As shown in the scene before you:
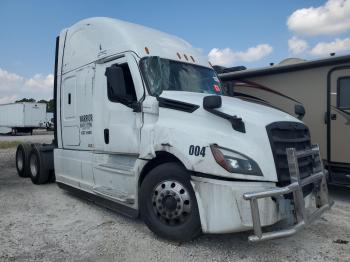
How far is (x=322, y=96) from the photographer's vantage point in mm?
8086

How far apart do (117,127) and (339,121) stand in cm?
463

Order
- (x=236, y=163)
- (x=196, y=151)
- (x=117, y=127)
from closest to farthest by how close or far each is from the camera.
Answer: (x=236, y=163), (x=196, y=151), (x=117, y=127)

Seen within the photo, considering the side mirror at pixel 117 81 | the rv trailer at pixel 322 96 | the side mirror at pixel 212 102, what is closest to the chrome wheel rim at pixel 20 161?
the side mirror at pixel 117 81

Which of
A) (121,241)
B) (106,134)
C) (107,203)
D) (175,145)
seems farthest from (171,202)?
(106,134)

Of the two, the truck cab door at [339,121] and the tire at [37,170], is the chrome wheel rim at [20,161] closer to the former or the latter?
the tire at [37,170]

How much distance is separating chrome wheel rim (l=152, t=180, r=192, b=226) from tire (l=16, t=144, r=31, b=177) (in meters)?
5.96

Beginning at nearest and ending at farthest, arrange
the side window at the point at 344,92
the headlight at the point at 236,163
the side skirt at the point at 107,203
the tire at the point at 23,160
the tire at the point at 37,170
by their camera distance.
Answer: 1. the headlight at the point at 236,163
2. the side skirt at the point at 107,203
3. the side window at the point at 344,92
4. the tire at the point at 37,170
5. the tire at the point at 23,160

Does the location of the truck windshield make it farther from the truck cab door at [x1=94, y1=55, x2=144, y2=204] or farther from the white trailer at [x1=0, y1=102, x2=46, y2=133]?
the white trailer at [x1=0, y1=102, x2=46, y2=133]

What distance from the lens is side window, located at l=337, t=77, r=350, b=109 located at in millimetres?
7664

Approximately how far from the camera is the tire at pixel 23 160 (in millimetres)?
9891

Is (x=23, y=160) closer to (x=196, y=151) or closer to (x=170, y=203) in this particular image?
(x=170, y=203)

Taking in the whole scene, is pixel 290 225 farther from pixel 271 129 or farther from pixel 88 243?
pixel 88 243

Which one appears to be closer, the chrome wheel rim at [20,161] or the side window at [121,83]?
the side window at [121,83]

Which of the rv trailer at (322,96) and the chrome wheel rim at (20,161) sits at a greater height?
the rv trailer at (322,96)
